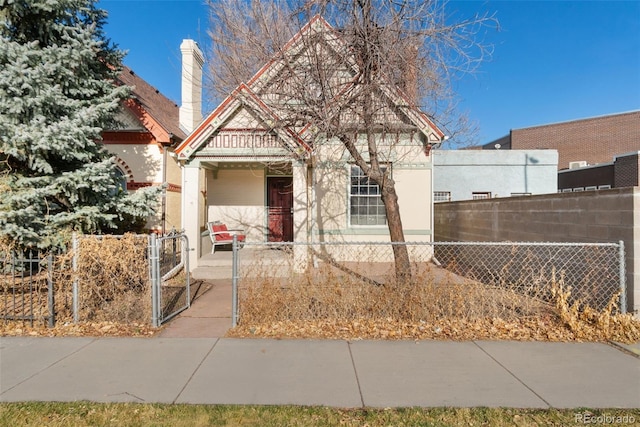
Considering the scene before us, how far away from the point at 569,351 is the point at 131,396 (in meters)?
5.20

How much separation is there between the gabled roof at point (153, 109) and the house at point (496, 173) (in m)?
14.4

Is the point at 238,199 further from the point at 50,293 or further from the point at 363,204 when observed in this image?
the point at 50,293

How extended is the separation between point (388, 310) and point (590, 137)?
4160 cm

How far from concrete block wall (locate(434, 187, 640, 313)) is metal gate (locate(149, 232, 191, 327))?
22.6ft

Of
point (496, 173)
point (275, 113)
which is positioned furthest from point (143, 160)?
point (496, 173)

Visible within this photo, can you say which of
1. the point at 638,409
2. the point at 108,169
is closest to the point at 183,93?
the point at 108,169

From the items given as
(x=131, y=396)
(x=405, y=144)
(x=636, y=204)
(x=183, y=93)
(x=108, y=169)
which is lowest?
(x=131, y=396)

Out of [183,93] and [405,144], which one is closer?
[405,144]

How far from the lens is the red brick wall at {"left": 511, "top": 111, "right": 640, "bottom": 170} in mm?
34156

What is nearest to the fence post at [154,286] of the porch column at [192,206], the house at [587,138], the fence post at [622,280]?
the porch column at [192,206]

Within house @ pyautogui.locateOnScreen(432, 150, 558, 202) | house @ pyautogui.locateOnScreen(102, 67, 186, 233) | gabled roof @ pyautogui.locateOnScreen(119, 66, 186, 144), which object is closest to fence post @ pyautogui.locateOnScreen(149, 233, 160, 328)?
gabled roof @ pyautogui.locateOnScreen(119, 66, 186, 144)

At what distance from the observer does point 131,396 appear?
3.48 metres

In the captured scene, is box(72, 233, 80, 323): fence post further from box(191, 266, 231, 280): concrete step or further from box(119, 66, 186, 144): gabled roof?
box(119, 66, 186, 144): gabled roof

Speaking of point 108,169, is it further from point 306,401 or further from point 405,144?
point 405,144
